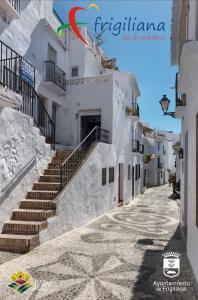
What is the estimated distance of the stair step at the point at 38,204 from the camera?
749cm

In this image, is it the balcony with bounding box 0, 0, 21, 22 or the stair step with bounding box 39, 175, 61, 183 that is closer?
the stair step with bounding box 39, 175, 61, 183

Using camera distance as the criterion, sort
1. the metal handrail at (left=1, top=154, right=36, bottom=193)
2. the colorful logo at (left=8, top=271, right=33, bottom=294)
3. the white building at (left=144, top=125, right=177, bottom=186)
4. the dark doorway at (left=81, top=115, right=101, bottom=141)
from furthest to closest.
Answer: the white building at (left=144, top=125, right=177, bottom=186)
the dark doorway at (left=81, top=115, right=101, bottom=141)
the metal handrail at (left=1, top=154, right=36, bottom=193)
the colorful logo at (left=8, top=271, right=33, bottom=294)

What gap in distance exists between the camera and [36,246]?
6.41m

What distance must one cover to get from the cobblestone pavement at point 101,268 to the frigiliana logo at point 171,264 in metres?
0.10

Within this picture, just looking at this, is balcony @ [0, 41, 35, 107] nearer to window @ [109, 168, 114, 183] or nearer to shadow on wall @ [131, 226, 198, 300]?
shadow on wall @ [131, 226, 198, 300]

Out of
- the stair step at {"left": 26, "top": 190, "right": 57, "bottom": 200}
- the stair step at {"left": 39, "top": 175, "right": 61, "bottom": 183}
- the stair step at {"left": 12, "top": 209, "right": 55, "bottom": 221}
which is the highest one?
the stair step at {"left": 39, "top": 175, "right": 61, "bottom": 183}

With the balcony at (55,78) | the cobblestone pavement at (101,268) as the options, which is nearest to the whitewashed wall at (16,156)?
the cobblestone pavement at (101,268)

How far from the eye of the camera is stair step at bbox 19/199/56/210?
24.6 feet

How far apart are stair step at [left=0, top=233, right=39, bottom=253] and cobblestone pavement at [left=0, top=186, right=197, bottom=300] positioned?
8.9 inches

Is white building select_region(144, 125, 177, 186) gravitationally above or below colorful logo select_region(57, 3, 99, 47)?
below

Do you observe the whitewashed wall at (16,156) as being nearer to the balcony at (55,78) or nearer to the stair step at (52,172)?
the stair step at (52,172)

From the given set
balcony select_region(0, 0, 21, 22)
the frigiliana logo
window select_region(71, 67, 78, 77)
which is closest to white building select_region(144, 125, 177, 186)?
window select_region(71, 67, 78, 77)

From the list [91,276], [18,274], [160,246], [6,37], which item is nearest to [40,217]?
[18,274]

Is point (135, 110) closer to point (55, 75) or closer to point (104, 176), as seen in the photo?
point (55, 75)
